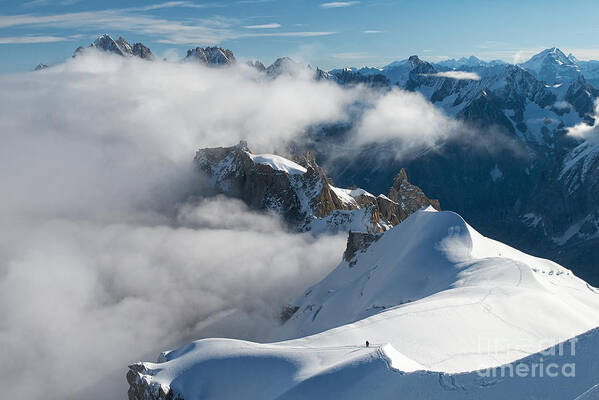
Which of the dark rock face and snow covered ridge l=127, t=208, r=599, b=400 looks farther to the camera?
the dark rock face

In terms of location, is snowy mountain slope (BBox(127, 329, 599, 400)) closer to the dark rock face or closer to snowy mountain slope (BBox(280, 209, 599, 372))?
the dark rock face

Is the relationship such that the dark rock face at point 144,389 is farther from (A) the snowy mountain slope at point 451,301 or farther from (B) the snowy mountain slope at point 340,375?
(A) the snowy mountain slope at point 451,301

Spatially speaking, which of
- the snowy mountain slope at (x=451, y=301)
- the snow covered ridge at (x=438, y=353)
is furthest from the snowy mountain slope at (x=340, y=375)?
the snowy mountain slope at (x=451, y=301)

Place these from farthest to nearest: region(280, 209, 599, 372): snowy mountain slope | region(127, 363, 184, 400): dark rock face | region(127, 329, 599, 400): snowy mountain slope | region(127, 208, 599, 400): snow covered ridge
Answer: region(280, 209, 599, 372): snowy mountain slope
region(127, 363, 184, 400): dark rock face
region(127, 208, 599, 400): snow covered ridge
region(127, 329, 599, 400): snowy mountain slope

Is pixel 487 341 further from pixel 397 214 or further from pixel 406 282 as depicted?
pixel 397 214

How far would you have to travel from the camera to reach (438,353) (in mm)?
38531

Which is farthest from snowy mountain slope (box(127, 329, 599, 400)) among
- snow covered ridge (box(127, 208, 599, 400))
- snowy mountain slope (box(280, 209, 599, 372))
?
snowy mountain slope (box(280, 209, 599, 372))

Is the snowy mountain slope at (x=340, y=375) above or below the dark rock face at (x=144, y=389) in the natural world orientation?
above

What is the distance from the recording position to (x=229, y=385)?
38938mm

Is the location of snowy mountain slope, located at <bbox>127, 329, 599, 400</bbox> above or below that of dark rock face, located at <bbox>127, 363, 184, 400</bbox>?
above

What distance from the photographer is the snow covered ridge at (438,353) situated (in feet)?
87.9

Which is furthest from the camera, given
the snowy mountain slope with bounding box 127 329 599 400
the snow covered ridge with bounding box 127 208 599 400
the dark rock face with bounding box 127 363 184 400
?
the dark rock face with bounding box 127 363 184 400

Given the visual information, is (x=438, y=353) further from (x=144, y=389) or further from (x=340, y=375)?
(x=144, y=389)

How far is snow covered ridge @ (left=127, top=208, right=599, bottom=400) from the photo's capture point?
26.8 meters
